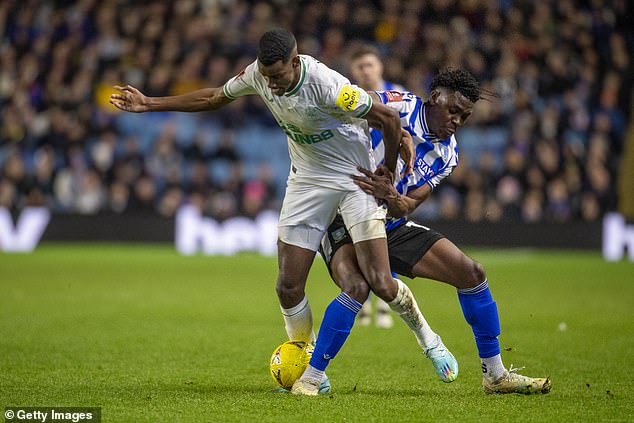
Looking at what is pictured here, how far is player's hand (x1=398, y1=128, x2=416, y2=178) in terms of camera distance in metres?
6.31

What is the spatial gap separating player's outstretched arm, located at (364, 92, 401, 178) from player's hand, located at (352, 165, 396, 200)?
0.26 metres

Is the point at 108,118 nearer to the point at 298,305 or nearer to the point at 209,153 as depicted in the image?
the point at 209,153

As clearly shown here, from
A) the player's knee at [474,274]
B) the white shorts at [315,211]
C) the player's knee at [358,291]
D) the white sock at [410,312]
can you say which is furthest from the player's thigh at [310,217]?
the player's knee at [474,274]

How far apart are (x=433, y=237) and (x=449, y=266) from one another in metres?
0.23

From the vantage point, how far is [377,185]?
6297mm

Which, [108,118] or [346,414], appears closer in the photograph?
[346,414]

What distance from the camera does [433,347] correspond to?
651 cm

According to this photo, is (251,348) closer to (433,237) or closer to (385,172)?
(433,237)

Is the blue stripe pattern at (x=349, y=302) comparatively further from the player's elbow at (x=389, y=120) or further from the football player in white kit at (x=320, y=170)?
the player's elbow at (x=389, y=120)

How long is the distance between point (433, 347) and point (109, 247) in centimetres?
1459

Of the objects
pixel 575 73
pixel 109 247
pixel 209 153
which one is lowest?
pixel 109 247

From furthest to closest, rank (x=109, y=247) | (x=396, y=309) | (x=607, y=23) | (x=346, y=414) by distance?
1. (x=607, y=23)
2. (x=109, y=247)
3. (x=396, y=309)
4. (x=346, y=414)

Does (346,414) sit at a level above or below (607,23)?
below

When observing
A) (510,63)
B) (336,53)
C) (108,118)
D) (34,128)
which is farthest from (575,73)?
(34,128)
